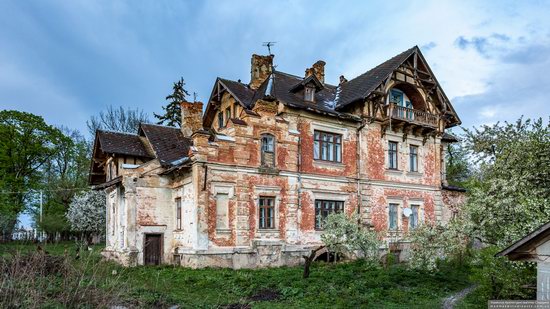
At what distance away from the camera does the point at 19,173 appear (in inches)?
1598

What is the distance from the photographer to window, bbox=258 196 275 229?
2152cm

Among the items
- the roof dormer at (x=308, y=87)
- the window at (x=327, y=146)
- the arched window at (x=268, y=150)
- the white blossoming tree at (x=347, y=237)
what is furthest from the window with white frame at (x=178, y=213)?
the roof dormer at (x=308, y=87)

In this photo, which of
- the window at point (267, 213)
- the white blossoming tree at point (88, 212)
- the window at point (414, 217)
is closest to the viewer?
the window at point (267, 213)

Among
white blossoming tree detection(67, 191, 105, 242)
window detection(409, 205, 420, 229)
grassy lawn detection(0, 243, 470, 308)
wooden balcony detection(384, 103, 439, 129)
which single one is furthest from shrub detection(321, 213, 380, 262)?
white blossoming tree detection(67, 191, 105, 242)

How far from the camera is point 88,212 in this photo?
36719 mm

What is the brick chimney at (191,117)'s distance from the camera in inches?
1041

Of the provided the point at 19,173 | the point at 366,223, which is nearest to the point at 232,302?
the point at 366,223

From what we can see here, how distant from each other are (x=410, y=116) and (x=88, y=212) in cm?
2500

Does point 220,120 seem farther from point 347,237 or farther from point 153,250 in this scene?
point 347,237

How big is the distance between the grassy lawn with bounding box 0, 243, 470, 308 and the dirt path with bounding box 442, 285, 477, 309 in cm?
25

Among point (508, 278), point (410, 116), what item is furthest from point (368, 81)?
point (508, 278)

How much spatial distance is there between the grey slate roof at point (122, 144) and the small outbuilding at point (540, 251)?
A: 767 inches

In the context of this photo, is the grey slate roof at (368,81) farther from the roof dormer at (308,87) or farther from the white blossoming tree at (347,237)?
the white blossoming tree at (347,237)

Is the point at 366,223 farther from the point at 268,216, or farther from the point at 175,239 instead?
the point at 175,239
